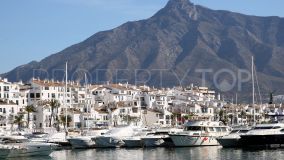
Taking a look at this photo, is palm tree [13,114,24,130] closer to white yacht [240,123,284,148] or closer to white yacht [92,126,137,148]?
white yacht [92,126,137,148]

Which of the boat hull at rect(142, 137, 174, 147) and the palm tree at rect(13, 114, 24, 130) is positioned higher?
the palm tree at rect(13, 114, 24, 130)

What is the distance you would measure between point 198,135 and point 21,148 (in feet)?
68.0

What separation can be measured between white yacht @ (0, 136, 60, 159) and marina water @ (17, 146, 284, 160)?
669 millimetres

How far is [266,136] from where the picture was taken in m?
59.1

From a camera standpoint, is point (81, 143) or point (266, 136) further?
point (81, 143)

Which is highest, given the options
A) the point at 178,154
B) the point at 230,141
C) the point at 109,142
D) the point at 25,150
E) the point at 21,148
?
the point at 21,148

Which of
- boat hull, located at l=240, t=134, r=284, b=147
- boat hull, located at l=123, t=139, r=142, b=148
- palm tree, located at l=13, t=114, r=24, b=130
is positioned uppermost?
palm tree, located at l=13, t=114, r=24, b=130

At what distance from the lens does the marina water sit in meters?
51.4

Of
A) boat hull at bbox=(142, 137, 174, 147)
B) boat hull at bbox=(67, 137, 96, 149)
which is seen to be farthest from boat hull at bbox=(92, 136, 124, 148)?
boat hull at bbox=(142, 137, 174, 147)

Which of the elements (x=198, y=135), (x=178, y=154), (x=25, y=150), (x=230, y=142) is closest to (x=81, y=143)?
(x=198, y=135)

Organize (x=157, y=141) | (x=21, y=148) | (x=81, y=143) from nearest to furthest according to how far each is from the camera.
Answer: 1. (x=21, y=148)
2. (x=157, y=141)
3. (x=81, y=143)

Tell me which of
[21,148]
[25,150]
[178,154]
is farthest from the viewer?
[178,154]

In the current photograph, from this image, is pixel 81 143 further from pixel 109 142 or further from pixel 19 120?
pixel 19 120

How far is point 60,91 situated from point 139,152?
6088cm
